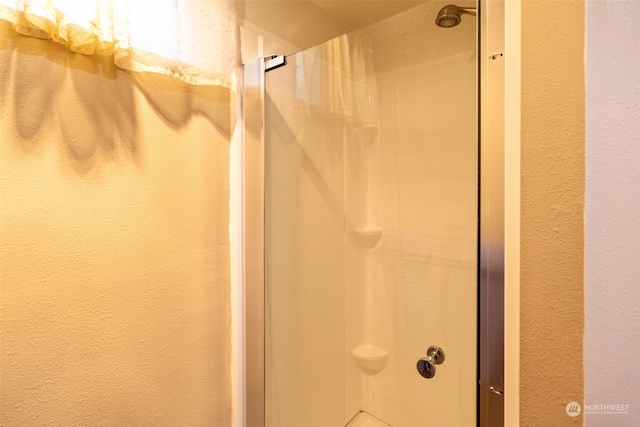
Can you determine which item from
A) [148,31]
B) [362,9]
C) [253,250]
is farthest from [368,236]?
[148,31]

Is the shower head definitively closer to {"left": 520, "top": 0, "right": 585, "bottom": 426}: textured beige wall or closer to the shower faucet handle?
{"left": 520, "top": 0, "right": 585, "bottom": 426}: textured beige wall

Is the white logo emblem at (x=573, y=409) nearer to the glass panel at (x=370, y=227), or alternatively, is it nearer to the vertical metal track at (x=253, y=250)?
the glass panel at (x=370, y=227)

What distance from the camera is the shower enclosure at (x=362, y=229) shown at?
43.7 inches

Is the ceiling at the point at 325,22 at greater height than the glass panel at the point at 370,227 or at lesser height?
greater

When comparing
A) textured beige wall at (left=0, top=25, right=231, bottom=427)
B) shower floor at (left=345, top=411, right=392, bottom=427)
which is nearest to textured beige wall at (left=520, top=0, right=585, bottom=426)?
textured beige wall at (left=0, top=25, right=231, bottom=427)

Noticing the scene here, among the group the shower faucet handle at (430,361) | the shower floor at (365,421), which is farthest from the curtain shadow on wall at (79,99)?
the shower floor at (365,421)

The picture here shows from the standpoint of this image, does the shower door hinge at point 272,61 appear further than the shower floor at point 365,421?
No

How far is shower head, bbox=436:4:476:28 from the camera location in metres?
0.87

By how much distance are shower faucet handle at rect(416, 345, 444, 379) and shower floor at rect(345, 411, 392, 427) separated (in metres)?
0.44

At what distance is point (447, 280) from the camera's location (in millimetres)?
1407

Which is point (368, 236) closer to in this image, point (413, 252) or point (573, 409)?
point (413, 252)

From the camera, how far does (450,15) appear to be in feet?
3.23

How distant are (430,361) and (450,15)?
132cm

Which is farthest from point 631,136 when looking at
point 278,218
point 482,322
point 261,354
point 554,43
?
point 261,354
